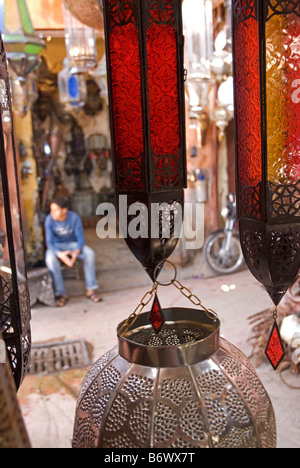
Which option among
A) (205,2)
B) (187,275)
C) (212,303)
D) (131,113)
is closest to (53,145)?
(187,275)

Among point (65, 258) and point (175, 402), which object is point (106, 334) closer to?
point (65, 258)

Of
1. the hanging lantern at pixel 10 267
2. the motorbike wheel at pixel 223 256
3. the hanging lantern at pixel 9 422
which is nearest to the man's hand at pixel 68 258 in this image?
the motorbike wheel at pixel 223 256

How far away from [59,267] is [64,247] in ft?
0.90

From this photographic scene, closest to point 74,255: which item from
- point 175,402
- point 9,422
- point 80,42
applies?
point 80,42

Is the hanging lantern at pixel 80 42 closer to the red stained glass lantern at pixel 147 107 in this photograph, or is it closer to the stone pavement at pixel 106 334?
the stone pavement at pixel 106 334

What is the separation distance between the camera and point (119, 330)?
114 centimetres

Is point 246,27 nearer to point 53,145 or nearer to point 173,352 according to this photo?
point 173,352

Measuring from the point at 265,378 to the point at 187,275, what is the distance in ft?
10.2

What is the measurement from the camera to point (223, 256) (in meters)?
6.49

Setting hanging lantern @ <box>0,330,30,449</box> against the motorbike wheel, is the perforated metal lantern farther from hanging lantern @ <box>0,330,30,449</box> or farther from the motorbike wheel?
the motorbike wheel

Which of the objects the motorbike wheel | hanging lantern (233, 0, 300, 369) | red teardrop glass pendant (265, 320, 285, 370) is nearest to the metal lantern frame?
hanging lantern (233, 0, 300, 369)

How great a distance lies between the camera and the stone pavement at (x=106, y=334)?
295 cm

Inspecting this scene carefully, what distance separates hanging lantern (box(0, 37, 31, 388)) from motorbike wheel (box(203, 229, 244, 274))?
207 inches

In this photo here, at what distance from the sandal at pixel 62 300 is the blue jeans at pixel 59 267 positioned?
0.05 m
